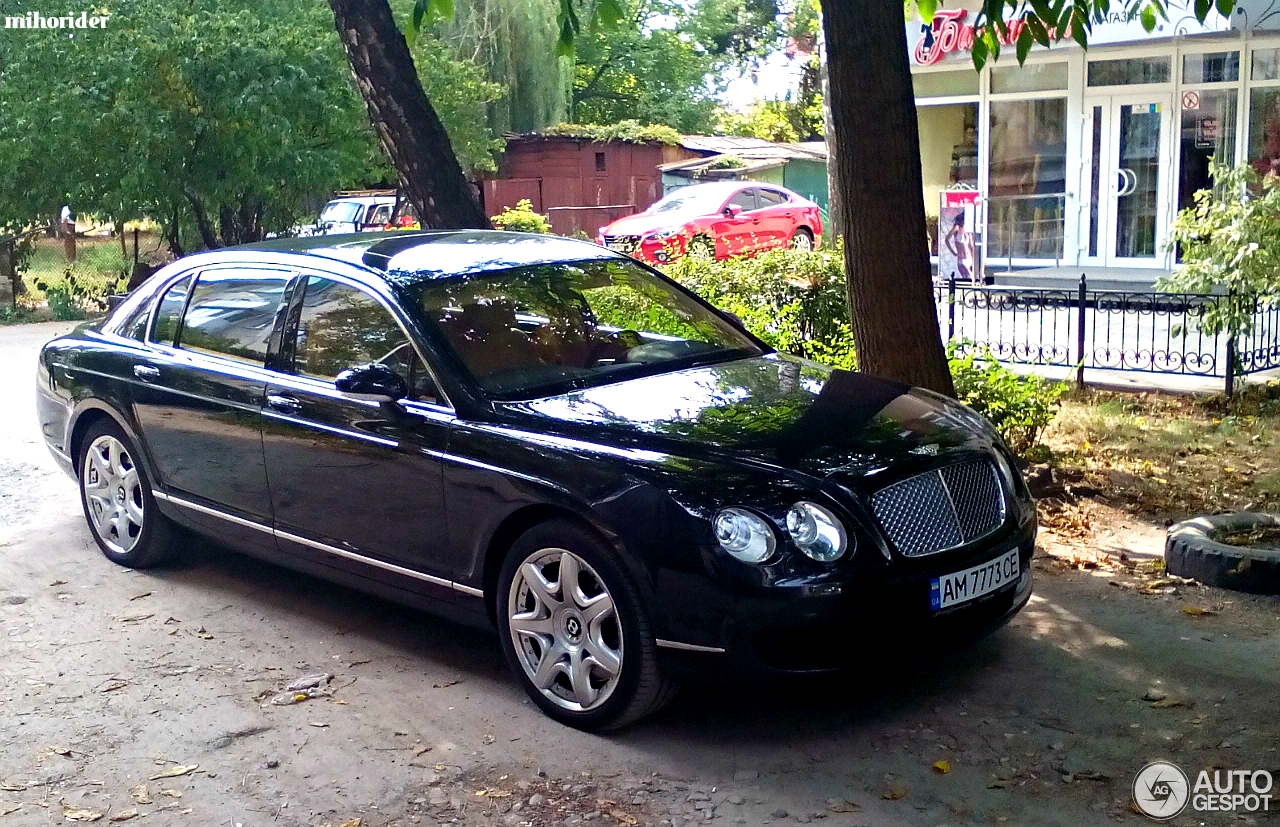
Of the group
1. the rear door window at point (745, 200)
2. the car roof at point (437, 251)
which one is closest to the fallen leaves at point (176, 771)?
the car roof at point (437, 251)

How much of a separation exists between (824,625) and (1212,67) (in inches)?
644

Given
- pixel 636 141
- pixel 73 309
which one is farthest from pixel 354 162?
pixel 636 141

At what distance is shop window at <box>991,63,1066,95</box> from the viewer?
19531 millimetres

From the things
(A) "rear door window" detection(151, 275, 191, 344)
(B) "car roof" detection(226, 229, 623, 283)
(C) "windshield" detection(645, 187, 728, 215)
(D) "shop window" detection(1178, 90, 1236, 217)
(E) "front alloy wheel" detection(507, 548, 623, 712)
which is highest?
(D) "shop window" detection(1178, 90, 1236, 217)

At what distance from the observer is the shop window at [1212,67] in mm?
17828

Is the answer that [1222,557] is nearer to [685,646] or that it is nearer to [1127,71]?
[685,646]

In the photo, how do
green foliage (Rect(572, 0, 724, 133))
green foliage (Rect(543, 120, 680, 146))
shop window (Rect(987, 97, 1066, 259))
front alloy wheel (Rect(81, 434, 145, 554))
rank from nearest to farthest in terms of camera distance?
front alloy wheel (Rect(81, 434, 145, 554))
shop window (Rect(987, 97, 1066, 259))
green foliage (Rect(543, 120, 680, 146))
green foliage (Rect(572, 0, 724, 133))

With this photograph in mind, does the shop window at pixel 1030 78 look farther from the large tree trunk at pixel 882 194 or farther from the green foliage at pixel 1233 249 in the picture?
the large tree trunk at pixel 882 194

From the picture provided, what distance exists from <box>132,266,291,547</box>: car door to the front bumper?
242 cm

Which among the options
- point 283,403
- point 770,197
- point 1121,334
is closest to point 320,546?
point 283,403

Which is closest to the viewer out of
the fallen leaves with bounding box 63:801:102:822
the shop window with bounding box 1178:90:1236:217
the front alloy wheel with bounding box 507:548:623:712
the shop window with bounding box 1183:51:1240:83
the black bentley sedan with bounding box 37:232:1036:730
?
the fallen leaves with bounding box 63:801:102:822

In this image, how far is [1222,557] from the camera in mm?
6004

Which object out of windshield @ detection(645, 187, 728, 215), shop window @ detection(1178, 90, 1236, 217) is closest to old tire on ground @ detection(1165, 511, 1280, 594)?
shop window @ detection(1178, 90, 1236, 217)

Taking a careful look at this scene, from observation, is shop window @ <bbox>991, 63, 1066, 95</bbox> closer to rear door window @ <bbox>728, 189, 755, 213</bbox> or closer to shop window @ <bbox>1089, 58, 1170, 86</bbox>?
shop window @ <bbox>1089, 58, 1170, 86</bbox>
